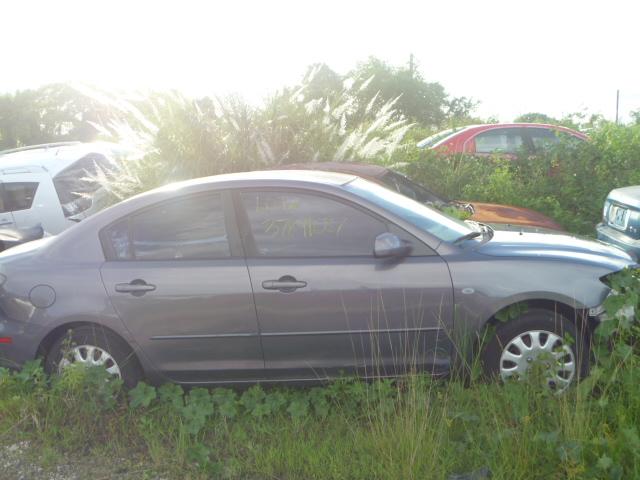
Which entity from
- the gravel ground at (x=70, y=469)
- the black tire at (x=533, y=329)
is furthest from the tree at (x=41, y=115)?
the black tire at (x=533, y=329)

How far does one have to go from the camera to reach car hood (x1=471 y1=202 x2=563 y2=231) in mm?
6551

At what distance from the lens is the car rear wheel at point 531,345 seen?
4109mm

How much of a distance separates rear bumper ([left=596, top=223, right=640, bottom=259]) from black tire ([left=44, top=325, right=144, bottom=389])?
4.33 meters

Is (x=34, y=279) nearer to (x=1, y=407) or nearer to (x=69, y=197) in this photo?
(x=1, y=407)

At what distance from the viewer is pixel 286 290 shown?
14.0 ft

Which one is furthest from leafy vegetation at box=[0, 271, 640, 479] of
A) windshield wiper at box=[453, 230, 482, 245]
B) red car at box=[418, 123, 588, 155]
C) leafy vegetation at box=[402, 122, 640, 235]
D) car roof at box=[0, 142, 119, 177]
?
red car at box=[418, 123, 588, 155]

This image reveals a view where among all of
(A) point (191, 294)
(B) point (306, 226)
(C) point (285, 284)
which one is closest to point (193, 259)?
(A) point (191, 294)

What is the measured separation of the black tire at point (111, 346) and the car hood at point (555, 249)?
223 cm

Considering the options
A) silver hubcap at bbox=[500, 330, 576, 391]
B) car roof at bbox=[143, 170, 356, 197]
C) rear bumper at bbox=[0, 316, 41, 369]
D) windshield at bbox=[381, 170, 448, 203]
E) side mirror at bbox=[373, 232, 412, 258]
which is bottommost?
silver hubcap at bbox=[500, 330, 576, 391]

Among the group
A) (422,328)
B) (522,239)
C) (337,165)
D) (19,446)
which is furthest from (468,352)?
(337,165)

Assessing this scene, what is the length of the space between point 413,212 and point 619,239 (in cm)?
292

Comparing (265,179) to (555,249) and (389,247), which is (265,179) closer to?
(389,247)

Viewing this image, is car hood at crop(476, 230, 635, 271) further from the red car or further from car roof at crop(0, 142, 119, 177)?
the red car

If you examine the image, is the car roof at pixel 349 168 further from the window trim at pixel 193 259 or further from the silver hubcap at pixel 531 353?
the silver hubcap at pixel 531 353
